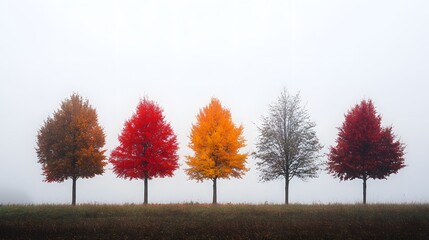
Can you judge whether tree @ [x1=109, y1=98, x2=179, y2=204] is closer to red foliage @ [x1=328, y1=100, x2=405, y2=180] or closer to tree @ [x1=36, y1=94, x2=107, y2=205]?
tree @ [x1=36, y1=94, x2=107, y2=205]

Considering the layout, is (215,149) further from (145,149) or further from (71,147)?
(71,147)

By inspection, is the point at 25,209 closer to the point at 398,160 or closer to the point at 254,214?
the point at 254,214

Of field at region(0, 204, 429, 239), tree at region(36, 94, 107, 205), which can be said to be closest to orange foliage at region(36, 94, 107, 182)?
tree at region(36, 94, 107, 205)

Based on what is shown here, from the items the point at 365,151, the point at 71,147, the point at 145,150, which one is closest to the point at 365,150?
the point at 365,151

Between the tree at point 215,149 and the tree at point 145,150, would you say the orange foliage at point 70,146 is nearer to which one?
the tree at point 145,150

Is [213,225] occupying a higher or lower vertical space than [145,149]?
lower

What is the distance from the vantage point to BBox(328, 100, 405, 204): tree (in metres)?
43.0

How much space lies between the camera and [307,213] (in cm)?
3153

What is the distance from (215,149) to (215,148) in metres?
0.12

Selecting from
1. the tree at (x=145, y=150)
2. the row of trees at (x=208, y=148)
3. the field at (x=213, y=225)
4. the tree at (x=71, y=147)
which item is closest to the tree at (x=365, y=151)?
the row of trees at (x=208, y=148)

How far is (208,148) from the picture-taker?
4319cm

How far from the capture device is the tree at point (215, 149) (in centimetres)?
4275

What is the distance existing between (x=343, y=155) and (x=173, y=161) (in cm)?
1752

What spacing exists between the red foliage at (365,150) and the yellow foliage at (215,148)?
10.0 metres
